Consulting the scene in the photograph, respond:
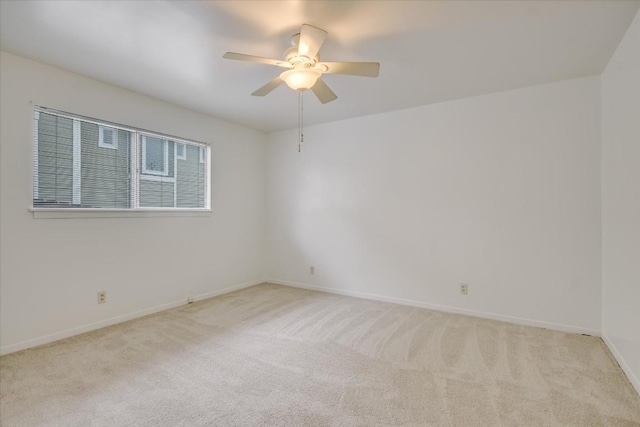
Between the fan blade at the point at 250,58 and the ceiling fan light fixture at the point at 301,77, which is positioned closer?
the fan blade at the point at 250,58

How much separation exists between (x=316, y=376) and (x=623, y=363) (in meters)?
2.23

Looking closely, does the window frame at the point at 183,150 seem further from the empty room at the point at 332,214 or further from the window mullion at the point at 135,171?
the window mullion at the point at 135,171

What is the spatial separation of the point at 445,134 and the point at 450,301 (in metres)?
1.93

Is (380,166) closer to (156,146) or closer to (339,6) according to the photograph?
(339,6)

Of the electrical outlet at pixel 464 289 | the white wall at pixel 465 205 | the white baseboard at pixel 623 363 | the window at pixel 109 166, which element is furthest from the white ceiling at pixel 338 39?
the white baseboard at pixel 623 363

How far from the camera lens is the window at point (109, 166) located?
2.68 meters

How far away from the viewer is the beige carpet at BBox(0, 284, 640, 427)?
1.72 meters

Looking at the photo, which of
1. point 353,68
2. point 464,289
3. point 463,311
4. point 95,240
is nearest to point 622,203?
point 464,289

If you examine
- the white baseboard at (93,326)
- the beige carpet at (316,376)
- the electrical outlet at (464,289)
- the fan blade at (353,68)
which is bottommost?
the beige carpet at (316,376)

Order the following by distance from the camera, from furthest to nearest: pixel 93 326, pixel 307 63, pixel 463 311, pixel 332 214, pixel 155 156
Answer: pixel 332 214, pixel 155 156, pixel 463 311, pixel 93 326, pixel 307 63

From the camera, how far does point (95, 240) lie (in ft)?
9.61

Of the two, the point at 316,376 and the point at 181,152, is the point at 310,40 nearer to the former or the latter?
the point at 316,376

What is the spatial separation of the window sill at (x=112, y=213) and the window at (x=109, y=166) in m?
0.07

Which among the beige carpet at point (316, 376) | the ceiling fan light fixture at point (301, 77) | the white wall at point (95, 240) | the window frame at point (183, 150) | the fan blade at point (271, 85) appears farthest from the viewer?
the window frame at point (183, 150)
